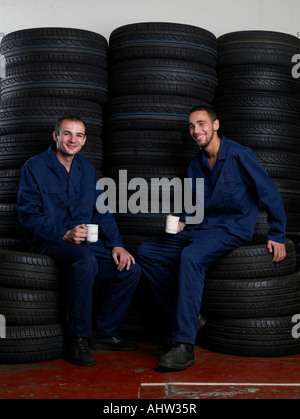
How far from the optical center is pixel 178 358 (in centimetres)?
337

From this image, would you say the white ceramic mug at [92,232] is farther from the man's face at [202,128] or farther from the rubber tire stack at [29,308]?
the man's face at [202,128]

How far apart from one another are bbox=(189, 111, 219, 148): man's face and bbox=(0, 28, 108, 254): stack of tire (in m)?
1.09

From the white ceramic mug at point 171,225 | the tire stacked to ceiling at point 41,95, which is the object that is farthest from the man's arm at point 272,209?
the tire stacked to ceiling at point 41,95

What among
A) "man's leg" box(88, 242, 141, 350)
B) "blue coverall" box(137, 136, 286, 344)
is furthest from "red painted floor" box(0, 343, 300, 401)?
"blue coverall" box(137, 136, 286, 344)

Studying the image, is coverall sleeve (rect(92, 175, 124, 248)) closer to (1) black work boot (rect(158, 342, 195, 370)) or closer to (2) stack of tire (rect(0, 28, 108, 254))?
→ (2) stack of tire (rect(0, 28, 108, 254))

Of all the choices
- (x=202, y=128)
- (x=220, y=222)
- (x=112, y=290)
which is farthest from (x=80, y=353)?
(x=202, y=128)

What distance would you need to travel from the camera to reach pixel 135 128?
188 inches

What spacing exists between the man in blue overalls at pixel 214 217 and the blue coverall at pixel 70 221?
234 mm

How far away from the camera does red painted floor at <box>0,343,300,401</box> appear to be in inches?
114

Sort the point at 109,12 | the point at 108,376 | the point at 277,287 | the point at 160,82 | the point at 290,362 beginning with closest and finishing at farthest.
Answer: the point at 108,376 < the point at 290,362 < the point at 277,287 < the point at 160,82 < the point at 109,12

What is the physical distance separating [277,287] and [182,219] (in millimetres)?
938

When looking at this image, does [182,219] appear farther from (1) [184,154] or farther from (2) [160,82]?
(2) [160,82]

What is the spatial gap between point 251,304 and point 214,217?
74 cm
